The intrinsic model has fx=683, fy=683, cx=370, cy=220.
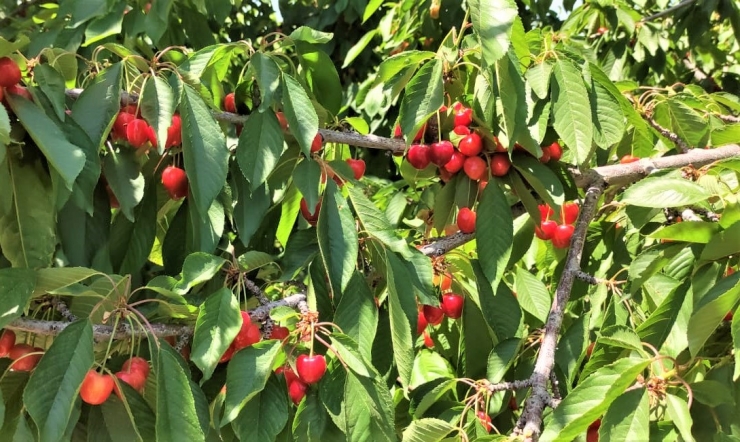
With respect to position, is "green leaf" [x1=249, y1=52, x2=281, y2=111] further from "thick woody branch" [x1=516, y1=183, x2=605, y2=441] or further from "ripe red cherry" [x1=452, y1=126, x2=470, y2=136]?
"thick woody branch" [x1=516, y1=183, x2=605, y2=441]

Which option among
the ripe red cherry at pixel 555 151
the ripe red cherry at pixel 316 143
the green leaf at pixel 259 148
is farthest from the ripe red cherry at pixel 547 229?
the green leaf at pixel 259 148

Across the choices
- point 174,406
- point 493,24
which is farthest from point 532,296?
point 174,406

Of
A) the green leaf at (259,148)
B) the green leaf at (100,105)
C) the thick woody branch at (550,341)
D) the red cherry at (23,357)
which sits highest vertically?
the green leaf at (100,105)

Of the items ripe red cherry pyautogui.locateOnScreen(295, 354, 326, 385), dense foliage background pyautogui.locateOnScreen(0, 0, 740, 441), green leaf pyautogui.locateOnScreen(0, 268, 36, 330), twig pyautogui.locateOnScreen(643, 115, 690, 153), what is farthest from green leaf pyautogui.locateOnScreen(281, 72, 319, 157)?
twig pyautogui.locateOnScreen(643, 115, 690, 153)

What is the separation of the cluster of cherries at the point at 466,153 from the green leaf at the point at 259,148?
0.34 meters

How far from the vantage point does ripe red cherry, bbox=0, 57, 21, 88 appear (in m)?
0.92

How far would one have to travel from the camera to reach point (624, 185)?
1.50 meters

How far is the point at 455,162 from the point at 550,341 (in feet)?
1.38

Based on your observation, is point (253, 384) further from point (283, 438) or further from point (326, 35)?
point (326, 35)

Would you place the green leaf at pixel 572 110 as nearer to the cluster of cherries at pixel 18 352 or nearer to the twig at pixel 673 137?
the twig at pixel 673 137

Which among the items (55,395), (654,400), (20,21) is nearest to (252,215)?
(55,395)

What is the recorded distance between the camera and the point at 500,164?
1.33m

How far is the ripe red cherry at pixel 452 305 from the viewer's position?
54.7 inches

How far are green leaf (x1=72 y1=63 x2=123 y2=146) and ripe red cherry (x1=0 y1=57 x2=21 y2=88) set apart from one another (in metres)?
0.09
